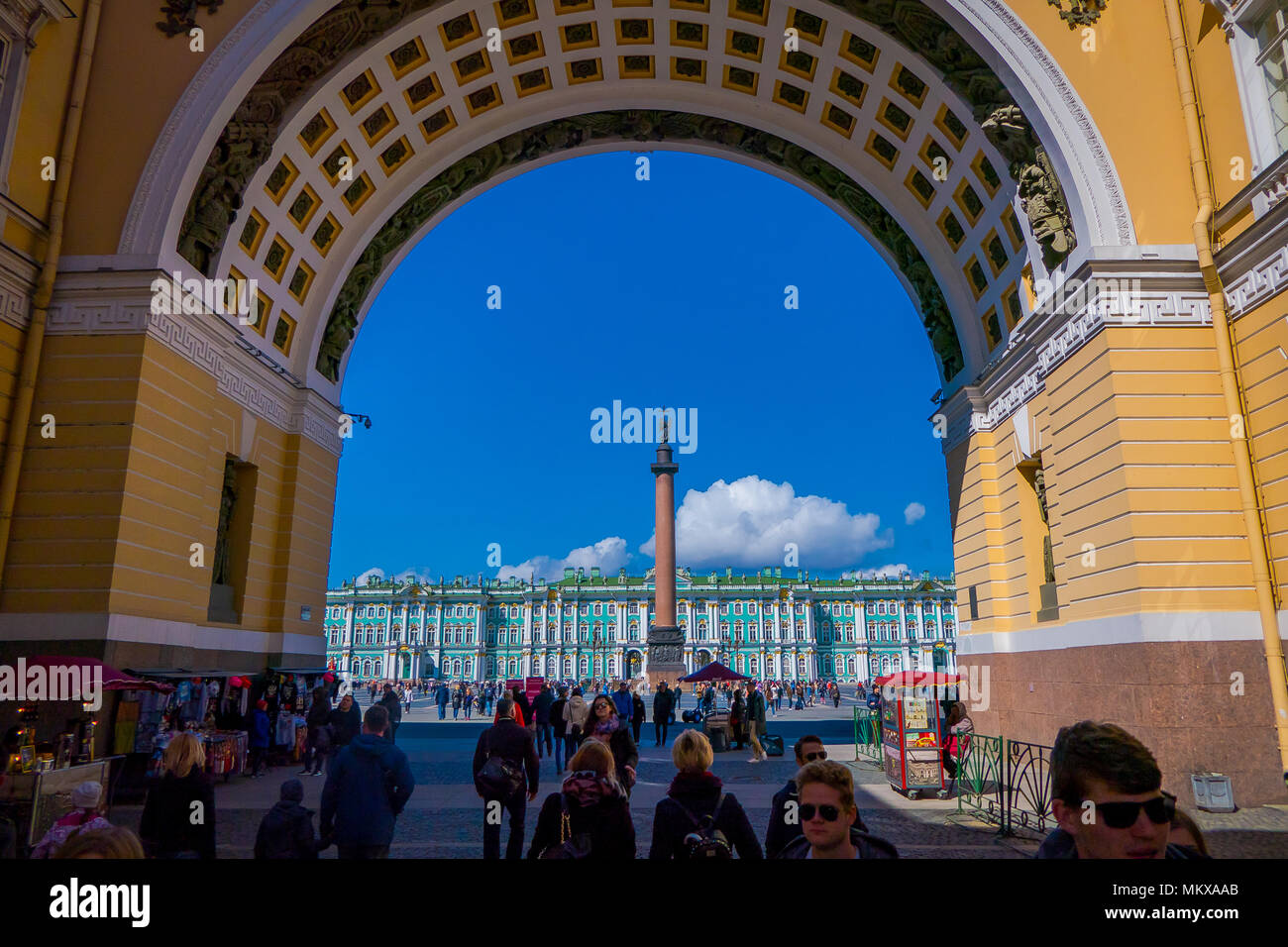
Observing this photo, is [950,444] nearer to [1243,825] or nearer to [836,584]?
[1243,825]

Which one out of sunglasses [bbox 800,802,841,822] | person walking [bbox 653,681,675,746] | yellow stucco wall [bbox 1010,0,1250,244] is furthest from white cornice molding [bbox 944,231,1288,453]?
person walking [bbox 653,681,675,746]

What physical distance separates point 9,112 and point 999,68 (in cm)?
1599

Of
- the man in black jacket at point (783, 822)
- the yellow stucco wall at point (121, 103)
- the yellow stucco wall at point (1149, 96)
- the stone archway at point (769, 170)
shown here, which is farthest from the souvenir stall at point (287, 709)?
the yellow stucco wall at point (1149, 96)

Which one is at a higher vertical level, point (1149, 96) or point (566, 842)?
point (1149, 96)

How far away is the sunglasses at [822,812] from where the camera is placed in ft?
10.9

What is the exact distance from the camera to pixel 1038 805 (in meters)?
9.43

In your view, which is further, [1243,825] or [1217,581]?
[1217,581]

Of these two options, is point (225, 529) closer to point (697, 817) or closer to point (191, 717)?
point (191, 717)

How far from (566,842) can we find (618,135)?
18443mm

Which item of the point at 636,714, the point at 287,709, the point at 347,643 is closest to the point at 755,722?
the point at 636,714

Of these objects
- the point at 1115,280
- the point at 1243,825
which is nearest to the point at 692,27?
the point at 1115,280

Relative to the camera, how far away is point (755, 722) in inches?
725

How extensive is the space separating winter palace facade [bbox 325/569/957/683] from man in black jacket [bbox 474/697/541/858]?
112931 mm

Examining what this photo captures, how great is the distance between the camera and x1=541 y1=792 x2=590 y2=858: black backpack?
14.4ft
